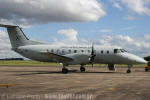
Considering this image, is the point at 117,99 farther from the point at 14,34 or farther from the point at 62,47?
the point at 14,34

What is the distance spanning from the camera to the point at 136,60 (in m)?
25.7

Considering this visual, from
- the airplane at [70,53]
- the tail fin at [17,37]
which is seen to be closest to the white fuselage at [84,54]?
the airplane at [70,53]

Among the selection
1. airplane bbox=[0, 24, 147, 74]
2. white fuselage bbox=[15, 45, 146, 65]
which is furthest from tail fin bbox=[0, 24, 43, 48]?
white fuselage bbox=[15, 45, 146, 65]

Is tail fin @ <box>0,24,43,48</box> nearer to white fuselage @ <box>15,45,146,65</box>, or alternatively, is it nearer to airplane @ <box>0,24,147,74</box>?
airplane @ <box>0,24,147,74</box>

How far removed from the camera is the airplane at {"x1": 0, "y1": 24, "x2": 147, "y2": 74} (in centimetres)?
2569

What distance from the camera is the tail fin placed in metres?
29.4

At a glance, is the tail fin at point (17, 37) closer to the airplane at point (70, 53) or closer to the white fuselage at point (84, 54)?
the airplane at point (70, 53)

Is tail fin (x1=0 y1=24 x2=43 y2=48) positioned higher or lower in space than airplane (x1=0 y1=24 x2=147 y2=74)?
higher

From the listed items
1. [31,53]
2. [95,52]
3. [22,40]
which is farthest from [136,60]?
[22,40]

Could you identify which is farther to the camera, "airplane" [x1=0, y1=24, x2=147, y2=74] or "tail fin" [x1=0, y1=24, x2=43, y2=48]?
"tail fin" [x1=0, y1=24, x2=43, y2=48]

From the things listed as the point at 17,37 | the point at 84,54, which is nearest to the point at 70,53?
the point at 84,54

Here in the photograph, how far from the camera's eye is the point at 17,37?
29.5m

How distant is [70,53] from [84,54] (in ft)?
9.70

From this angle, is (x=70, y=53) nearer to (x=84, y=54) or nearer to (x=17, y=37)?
(x=84, y=54)
